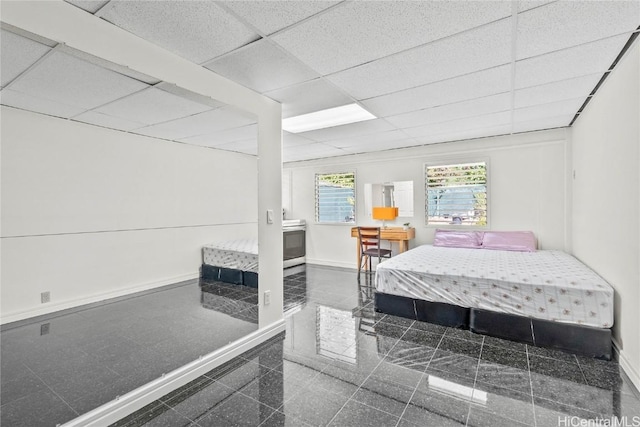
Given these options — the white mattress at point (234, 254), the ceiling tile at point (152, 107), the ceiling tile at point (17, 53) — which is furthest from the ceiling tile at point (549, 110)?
the ceiling tile at point (17, 53)

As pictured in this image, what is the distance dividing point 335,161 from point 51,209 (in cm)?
478

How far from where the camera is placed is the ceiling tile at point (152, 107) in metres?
2.81

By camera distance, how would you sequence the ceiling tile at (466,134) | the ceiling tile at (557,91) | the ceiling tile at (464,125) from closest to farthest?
the ceiling tile at (557,91)
the ceiling tile at (464,125)
the ceiling tile at (466,134)

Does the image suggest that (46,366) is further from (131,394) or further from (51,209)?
(51,209)

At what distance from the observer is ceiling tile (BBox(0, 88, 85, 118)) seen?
2822 millimetres

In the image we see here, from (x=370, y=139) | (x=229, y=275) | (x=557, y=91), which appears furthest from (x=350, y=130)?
(x=229, y=275)

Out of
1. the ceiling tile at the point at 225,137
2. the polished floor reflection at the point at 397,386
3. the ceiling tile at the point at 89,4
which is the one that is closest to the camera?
the ceiling tile at the point at 89,4

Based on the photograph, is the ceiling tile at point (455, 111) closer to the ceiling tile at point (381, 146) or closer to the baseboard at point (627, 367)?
the ceiling tile at point (381, 146)

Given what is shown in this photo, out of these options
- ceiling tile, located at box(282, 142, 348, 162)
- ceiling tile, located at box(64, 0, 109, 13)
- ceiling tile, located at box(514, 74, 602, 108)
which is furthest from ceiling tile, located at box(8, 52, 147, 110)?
ceiling tile, located at box(514, 74, 602, 108)

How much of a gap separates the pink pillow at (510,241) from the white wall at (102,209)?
12.3 feet

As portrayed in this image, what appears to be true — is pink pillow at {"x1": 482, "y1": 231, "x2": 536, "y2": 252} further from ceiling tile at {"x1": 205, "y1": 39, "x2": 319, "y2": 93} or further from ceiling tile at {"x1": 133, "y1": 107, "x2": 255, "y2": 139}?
ceiling tile at {"x1": 133, "y1": 107, "x2": 255, "y2": 139}

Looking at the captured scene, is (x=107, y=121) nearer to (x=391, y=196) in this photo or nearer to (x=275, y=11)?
(x=275, y=11)

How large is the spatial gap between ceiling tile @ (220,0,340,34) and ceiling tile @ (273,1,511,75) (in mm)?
68

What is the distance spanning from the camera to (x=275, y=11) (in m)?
1.66
